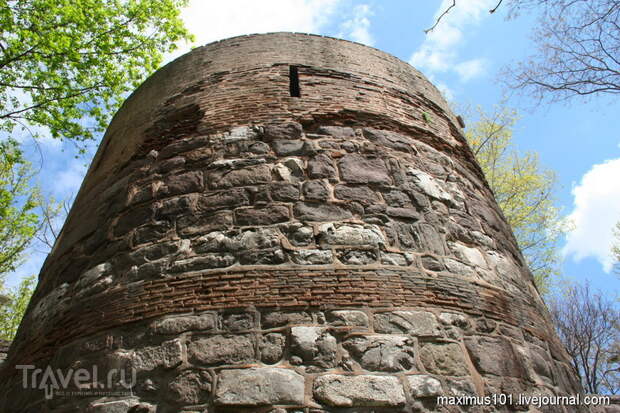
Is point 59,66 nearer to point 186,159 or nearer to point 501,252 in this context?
point 186,159

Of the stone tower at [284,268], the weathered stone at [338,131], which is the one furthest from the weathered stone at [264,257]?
→ the weathered stone at [338,131]

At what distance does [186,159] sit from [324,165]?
1.10 metres

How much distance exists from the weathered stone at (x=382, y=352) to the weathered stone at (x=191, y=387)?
738 millimetres

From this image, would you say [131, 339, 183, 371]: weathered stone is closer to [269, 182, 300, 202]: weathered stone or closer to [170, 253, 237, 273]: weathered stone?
[170, 253, 237, 273]: weathered stone

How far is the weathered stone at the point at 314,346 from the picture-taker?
91.1 inches

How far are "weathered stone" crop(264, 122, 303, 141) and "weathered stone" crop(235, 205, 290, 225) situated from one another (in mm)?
710

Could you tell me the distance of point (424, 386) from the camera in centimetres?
229

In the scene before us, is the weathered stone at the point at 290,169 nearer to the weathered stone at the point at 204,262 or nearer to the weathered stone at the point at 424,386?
the weathered stone at the point at 204,262

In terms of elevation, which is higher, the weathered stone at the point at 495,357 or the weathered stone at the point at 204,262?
the weathered stone at the point at 204,262

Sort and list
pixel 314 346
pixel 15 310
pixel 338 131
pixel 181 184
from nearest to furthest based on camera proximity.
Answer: pixel 314 346 < pixel 181 184 < pixel 338 131 < pixel 15 310

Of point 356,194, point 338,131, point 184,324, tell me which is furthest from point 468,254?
point 184,324

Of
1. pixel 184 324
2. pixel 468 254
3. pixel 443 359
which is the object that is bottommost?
pixel 443 359

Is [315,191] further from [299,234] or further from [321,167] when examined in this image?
[299,234]

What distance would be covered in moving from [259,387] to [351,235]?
43.7 inches
